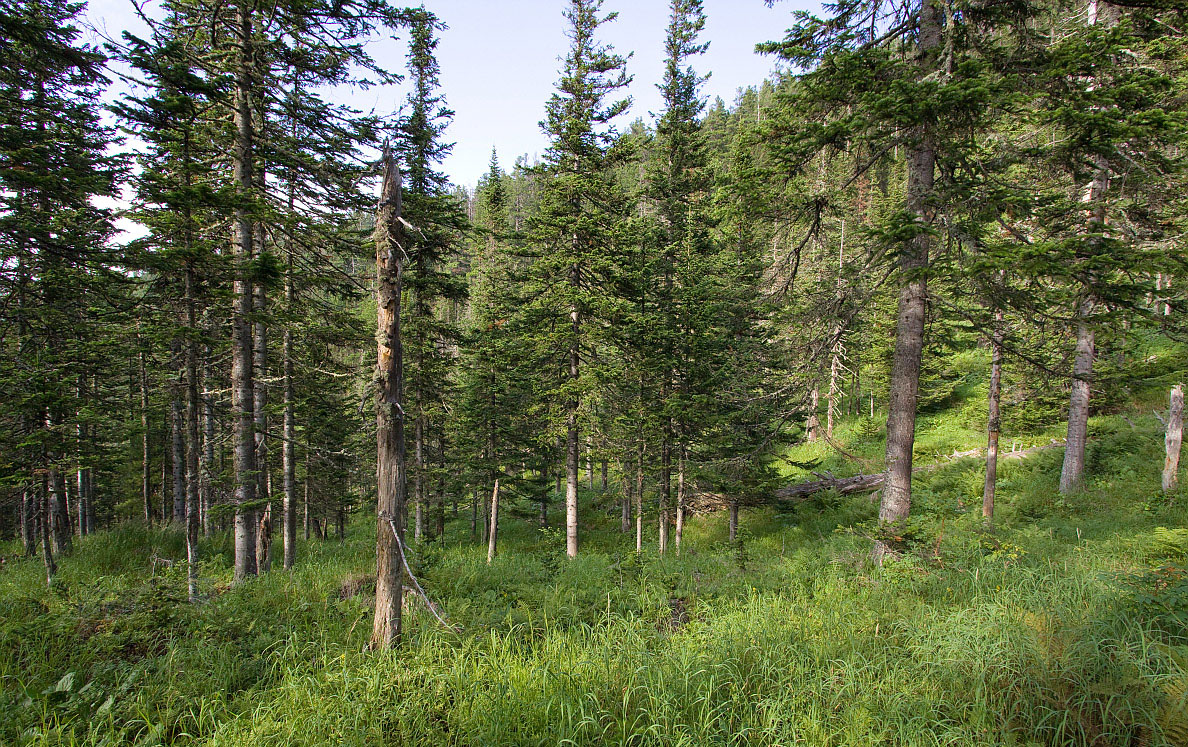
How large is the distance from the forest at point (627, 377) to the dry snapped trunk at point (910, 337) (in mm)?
56

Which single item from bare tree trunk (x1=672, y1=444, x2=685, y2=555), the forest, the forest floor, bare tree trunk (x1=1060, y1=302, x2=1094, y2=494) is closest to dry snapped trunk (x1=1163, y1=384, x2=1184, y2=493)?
the forest

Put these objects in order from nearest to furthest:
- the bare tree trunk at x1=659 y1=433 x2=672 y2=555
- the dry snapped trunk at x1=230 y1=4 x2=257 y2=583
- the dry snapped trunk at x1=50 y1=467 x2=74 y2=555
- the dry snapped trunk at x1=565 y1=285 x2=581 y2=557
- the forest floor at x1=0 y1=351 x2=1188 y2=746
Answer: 1. the forest floor at x1=0 y1=351 x2=1188 y2=746
2. the dry snapped trunk at x1=230 y1=4 x2=257 y2=583
3. the dry snapped trunk at x1=50 y1=467 x2=74 y2=555
4. the dry snapped trunk at x1=565 y1=285 x2=581 y2=557
5. the bare tree trunk at x1=659 y1=433 x2=672 y2=555

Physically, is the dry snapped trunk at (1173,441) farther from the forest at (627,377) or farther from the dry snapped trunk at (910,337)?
the dry snapped trunk at (910,337)

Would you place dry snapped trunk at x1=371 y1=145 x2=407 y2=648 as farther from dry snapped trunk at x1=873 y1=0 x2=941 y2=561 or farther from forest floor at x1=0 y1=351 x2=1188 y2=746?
dry snapped trunk at x1=873 y1=0 x2=941 y2=561

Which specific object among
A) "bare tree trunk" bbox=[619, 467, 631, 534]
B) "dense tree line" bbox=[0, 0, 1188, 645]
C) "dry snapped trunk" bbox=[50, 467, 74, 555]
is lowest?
"bare tree trunk" bbox=[619, 467, 631, 534]

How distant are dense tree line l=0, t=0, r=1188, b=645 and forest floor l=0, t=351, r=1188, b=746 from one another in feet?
3.65

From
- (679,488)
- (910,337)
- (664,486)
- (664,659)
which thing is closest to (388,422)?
(664,659)

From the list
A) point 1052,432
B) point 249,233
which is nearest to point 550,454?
point 249,233

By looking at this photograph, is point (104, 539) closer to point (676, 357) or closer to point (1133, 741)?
point (676, 357)

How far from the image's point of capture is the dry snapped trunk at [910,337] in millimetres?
7090

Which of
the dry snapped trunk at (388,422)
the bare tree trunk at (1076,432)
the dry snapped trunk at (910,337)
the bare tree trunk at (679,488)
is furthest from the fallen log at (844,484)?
the dry snapped trunk at (388,422)

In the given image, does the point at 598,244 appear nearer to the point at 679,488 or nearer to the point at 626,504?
the point at 679,488

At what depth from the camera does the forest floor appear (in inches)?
127

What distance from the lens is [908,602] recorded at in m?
5.13
